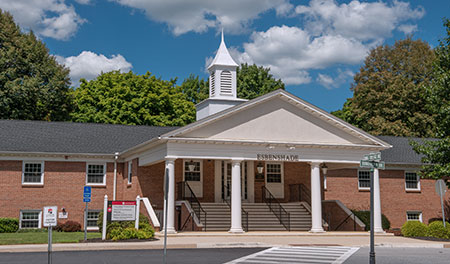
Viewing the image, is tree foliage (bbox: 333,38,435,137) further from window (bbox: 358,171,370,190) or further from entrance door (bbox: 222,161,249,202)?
entrance door (bbox: 222,161,249,202)

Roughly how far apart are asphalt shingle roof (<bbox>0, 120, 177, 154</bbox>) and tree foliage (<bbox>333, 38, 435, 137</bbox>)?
23.7 metres

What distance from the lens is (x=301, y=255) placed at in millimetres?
19047

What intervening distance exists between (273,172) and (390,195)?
8265 mm

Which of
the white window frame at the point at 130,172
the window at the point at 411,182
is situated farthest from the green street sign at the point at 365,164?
the window at the point at 411,182

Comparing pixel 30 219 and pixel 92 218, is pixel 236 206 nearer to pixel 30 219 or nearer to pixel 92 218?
pixel 92 218

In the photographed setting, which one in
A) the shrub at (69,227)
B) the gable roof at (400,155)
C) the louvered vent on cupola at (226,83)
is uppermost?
the louvered vent on cupola at (226,83)

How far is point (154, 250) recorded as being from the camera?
20.1 m

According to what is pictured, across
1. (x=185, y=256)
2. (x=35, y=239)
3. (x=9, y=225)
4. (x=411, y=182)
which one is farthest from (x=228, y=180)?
(x=185, y=256)

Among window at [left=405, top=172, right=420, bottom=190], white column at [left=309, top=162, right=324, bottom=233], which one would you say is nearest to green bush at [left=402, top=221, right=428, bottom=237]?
white column at [left=309, top=162, right=324, bottom=233]

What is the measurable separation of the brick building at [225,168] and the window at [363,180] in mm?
65

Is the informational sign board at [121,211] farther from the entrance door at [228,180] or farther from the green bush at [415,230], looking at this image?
the green bush at [415,230]

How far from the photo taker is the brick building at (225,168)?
89.2 ft

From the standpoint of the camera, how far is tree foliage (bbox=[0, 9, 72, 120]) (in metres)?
43.3

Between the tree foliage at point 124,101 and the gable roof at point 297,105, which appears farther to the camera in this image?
the tree foliage at point 124,101
